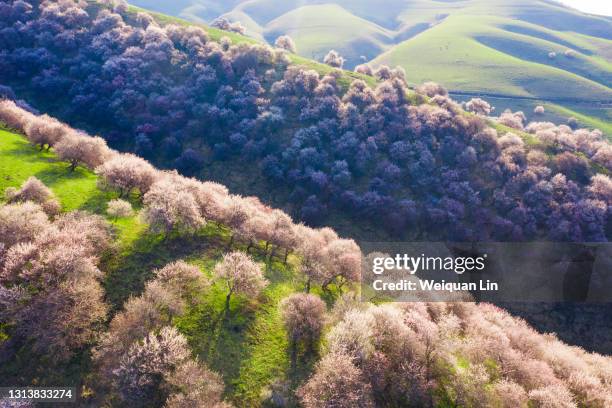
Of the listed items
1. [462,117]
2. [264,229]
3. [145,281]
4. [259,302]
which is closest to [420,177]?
[462,117]

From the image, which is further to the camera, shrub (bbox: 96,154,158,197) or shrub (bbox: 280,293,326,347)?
shrub (bbox: 96,154,158,197)

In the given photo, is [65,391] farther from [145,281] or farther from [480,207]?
[480,207]

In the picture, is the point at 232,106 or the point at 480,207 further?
the point at 232,106

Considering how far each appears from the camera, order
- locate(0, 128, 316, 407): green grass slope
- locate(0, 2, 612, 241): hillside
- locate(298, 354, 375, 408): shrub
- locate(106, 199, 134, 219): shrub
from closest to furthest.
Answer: locate(298, 354, 375, 408): shrub < locate(0, 128, 316, 407): green grass slope < locate(106, 199, 134, 219): shrub < locate(0, 2, 612, 241): hillside

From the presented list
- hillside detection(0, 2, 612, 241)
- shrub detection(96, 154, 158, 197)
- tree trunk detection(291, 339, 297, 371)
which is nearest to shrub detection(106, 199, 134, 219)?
shrub detection(96, 154, 158, 197)

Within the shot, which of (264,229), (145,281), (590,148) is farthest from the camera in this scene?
(590,148)

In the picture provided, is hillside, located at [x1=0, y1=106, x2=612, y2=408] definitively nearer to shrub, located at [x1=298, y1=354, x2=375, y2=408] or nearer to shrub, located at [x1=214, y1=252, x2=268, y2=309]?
shrub, located at [x1=298, y1=354, x2=375, y2=408]
